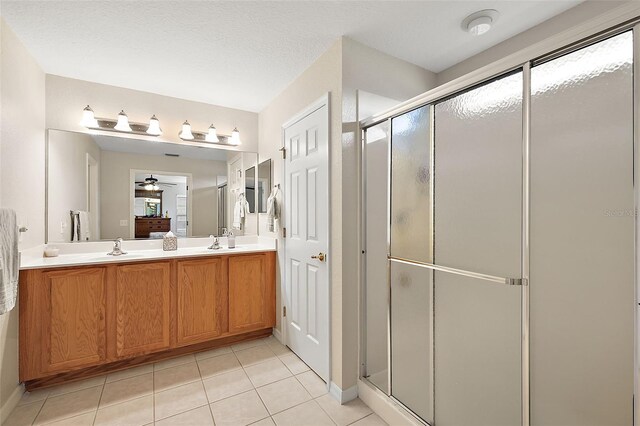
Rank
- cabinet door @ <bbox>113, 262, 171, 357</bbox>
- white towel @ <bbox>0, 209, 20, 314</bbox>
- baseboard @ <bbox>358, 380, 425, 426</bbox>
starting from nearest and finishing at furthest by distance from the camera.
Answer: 1. white towel @ <bbox>0, 209, 20, 314</bbox>
2. baseboard @ <bbox>358, 380, 425, 426</bbox>
3. cabinet door @ <bbox>113, 262, 171, 357</bbox>

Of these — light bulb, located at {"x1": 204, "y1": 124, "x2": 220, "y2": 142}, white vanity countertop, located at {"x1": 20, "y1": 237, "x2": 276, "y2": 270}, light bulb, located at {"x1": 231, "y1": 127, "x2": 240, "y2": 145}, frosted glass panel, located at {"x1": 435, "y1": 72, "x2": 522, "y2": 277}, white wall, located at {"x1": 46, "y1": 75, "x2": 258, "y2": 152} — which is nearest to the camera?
frosted glass panel, located at {"x1": 435, "y1": 72, "x2": 522, "y2": 277}

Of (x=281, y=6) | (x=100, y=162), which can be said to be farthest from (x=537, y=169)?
(x=100, y=162)

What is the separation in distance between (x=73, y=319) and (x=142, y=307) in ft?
1.39

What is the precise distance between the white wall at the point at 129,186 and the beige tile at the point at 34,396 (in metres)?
1.24

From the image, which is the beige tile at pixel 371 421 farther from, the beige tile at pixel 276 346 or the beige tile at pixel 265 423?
the beige tile at pixel 276 346

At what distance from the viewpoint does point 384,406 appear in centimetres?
175

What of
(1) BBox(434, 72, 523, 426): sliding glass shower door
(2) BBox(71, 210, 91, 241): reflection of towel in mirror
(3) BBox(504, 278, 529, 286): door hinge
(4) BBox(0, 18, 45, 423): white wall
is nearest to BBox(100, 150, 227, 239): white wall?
(2) BBox(71, 210, 91, 241): reflection of towel in mirror

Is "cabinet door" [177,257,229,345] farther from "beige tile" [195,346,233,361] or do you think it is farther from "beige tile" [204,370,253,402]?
"beige tile" [204,370,253,402]

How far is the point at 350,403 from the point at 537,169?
1.79 meters

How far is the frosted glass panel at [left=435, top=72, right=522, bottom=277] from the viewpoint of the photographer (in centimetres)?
129

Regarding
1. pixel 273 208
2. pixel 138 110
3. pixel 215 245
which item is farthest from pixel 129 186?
pixel 273 208

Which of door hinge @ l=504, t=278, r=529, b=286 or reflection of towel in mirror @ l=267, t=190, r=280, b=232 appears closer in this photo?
door hinge @ l=504, t=278, r=529, b=286

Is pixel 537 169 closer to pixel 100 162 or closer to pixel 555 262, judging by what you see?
pixel 555 262

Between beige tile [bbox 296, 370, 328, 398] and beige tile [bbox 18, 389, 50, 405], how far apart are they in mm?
1756
